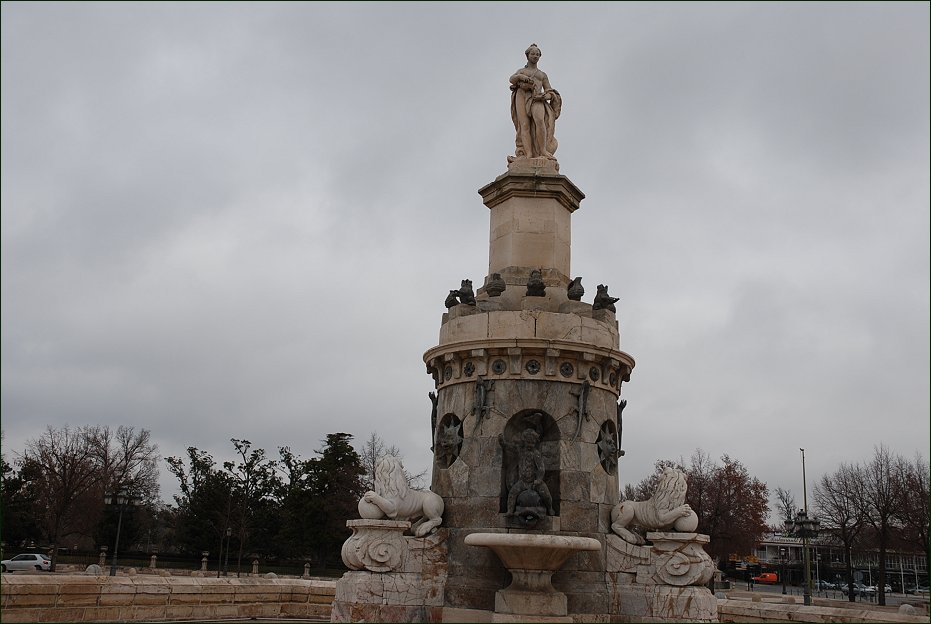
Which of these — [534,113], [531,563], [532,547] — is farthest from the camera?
[534,113]

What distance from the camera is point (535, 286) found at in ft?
50.4

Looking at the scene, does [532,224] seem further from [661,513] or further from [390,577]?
[390,577]

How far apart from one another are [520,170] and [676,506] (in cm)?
719

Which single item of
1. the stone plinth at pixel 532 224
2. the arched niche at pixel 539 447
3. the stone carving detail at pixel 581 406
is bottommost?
the arched niche at pixel 539 447

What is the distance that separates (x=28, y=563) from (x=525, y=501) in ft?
112

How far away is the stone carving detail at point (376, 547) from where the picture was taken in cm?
1391

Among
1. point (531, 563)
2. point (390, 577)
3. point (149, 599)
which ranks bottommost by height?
point (149, 599)

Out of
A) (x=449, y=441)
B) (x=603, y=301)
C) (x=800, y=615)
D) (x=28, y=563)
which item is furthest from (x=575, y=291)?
(x=28, y=563)

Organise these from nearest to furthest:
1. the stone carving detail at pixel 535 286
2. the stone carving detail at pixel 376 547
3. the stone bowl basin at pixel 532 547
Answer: the stone bowl basin at pixel 532 547 → the stone carving detail at pixel 376 547 → the stone carving detail at pixel 535 286

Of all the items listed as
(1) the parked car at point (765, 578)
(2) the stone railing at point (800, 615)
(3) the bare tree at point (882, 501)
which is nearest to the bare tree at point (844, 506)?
(3) the bare tree at point (882, 501)

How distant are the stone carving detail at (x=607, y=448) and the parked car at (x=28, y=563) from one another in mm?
33030

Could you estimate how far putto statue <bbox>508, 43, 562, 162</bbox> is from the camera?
56.7 ft

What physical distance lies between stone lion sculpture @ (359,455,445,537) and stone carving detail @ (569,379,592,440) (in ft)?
9.04

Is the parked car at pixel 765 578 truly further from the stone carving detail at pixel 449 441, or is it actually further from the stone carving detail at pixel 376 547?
the stone carving detail at pixel 376 547
